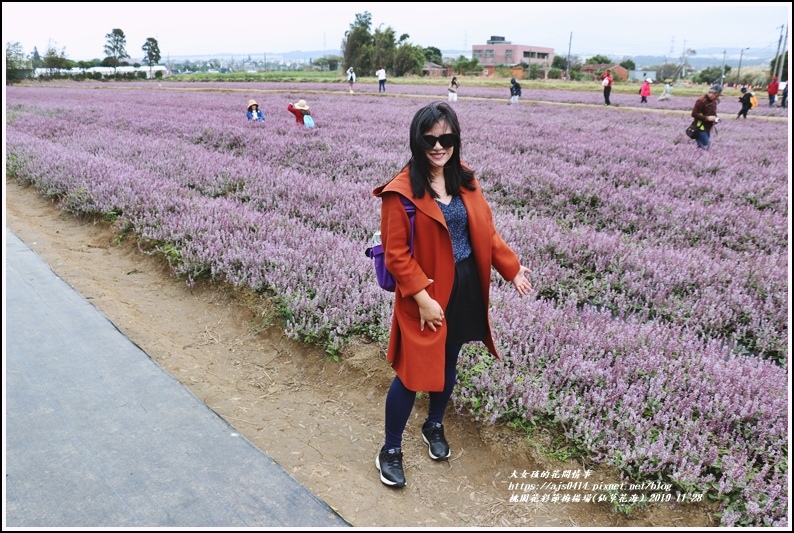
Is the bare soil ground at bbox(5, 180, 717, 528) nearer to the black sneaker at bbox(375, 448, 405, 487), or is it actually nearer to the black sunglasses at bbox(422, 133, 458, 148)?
the black sneaker at bbox(375, 448, 405, 487)

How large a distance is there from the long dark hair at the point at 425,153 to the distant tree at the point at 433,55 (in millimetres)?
100610

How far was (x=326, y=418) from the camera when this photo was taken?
12.1ft

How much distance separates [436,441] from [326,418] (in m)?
0.81

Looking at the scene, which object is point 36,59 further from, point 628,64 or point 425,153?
point 628,64

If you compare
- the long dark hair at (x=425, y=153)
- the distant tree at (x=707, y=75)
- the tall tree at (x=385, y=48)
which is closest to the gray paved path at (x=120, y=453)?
the long dark hair at (x=425, y=153)

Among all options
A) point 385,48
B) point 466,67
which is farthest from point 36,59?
point 466,67

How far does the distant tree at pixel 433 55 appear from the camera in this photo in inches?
3846

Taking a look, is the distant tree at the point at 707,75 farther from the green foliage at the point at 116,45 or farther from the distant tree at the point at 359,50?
the green foliage at the point at 116,45

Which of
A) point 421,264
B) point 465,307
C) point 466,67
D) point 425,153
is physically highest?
point 466,67

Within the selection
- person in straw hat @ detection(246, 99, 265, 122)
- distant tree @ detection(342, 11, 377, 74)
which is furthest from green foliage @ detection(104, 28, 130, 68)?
person in straw hat @ detection(246, 99, 265, 122)

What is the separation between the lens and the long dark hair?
8.70 feet

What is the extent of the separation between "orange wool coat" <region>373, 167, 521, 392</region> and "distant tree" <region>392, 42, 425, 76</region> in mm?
65833

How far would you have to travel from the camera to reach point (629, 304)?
5.08 meters

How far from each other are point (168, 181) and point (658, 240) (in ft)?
22.7
